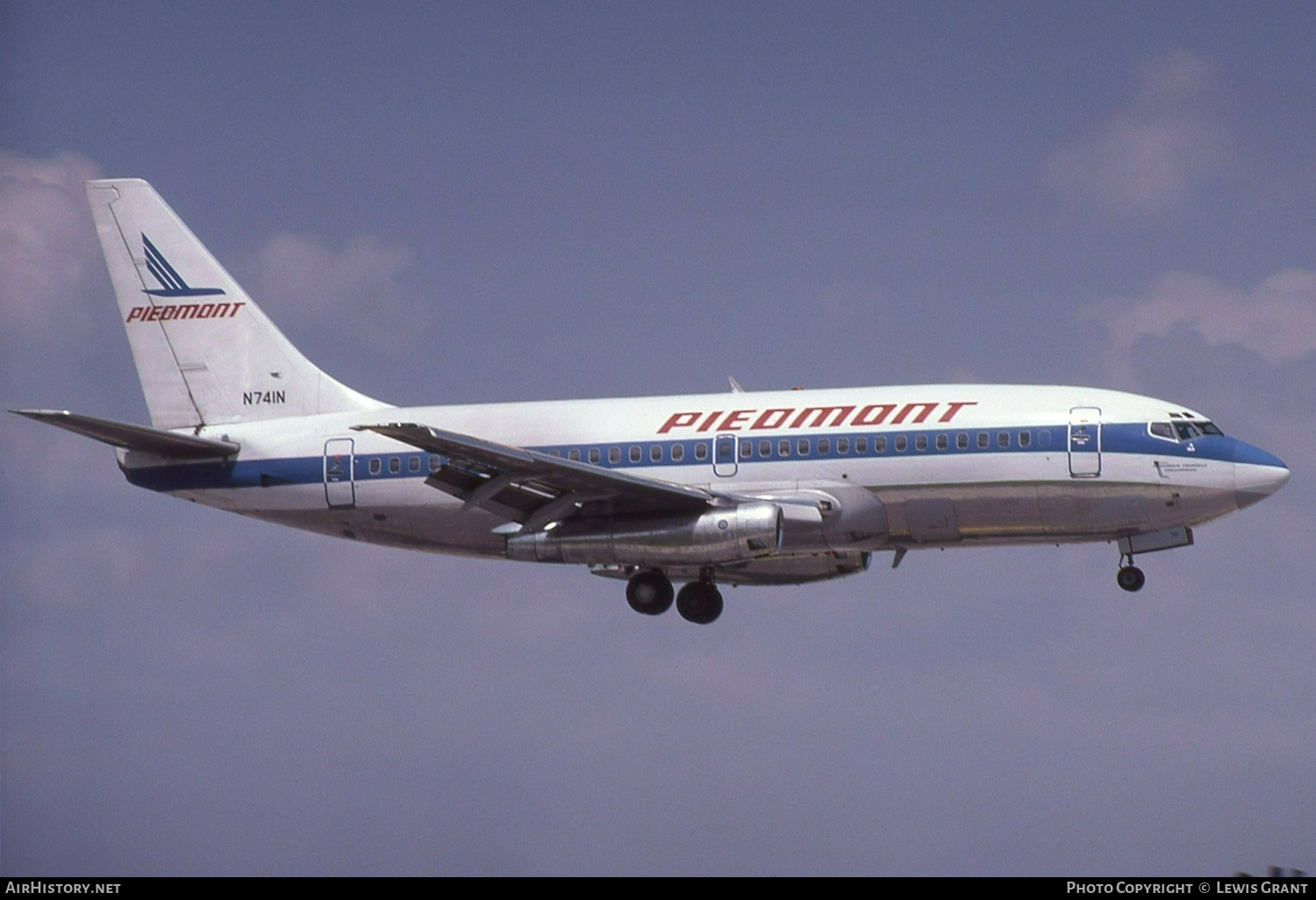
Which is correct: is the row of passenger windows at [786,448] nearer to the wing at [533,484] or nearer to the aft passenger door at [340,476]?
the aft passenger door at [340,476]

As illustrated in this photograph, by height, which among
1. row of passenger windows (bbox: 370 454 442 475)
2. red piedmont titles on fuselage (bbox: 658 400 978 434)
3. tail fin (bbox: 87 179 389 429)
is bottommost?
row of passenger windows (bbox: 370 454 442 475)

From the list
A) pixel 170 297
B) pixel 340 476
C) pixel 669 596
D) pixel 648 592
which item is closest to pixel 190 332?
pixel 170 297

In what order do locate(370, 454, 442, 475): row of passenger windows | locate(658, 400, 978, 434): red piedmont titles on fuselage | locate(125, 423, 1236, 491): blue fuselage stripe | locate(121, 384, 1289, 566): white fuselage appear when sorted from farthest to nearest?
1. locate(370, 454, 442, 475): row of passenger windows
2. locate(658, 400, 978, 434): red piedmont titles on fuselage
3. locate(125, 423, 1236, 491): blue fuselage stripe
4. locate(121, 384, 1289, 566): white fuselage

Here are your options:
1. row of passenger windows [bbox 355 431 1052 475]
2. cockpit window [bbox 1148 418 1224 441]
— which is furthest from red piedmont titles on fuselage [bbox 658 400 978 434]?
cockpit window [bbox 1148 418 1224 441]

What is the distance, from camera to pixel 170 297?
5603 cm

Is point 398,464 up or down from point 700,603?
up

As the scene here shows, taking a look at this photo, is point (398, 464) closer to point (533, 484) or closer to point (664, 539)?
point (533, 484)

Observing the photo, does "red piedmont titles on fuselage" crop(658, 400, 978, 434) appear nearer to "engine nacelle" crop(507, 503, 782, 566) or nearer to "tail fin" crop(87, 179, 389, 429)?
"engine nacelle" crop(507, 503, 782, 566)

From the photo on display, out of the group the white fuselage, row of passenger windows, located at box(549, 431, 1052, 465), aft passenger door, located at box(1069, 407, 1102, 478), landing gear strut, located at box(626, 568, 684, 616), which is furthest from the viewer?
landing gear strut, located at box(626, 568, 684, 616)

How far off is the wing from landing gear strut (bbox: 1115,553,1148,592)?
32.3ft

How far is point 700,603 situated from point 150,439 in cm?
1507

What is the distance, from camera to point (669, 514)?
46.9 meters

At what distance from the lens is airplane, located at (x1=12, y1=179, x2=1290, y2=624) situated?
45.5 meters
